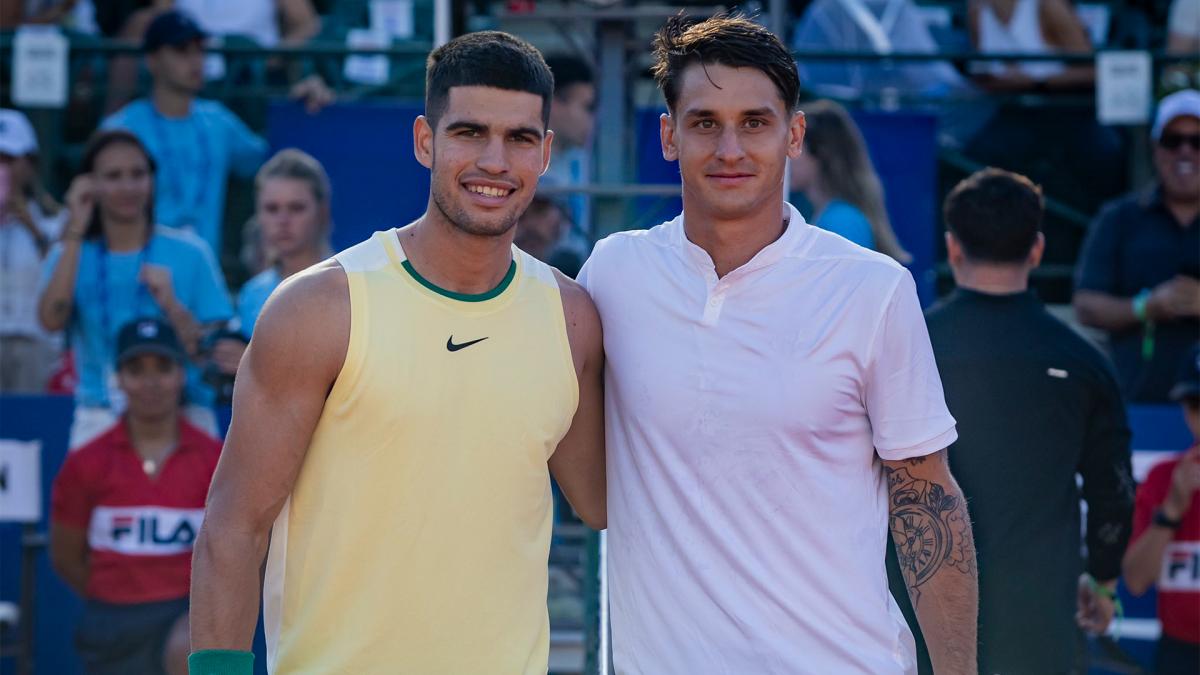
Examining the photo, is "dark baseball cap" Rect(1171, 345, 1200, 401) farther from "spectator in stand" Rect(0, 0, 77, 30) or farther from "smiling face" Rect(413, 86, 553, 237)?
"spectator in stand" Rect(0, 0, 77, 30)

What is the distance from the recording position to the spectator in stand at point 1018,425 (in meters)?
4.63

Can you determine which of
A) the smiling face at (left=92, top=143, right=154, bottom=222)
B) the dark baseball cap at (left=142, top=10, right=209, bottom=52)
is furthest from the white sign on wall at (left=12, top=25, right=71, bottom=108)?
the smiling face at (left=92, top=143, right=154, bottom=222)

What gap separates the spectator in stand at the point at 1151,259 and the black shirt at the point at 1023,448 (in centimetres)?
239

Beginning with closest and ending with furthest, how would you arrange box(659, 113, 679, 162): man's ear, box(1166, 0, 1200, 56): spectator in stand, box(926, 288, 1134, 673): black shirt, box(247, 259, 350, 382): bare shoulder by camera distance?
box(247, 259, 350, 382): bare shoulder → box(659, 113, 679, 162): man's ear → box(926, 288, 1134, 673): black shirt → box(1166, 0, 1200, 56): spectator in stand

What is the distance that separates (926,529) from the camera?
3.41 meters

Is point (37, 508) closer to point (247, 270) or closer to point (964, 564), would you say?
point (247, 270)

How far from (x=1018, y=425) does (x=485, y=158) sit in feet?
6.60

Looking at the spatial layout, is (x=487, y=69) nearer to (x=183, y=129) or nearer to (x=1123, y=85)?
(x=183, y=129)

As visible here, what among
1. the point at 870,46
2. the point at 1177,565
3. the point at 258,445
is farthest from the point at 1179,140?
the point at 258,445

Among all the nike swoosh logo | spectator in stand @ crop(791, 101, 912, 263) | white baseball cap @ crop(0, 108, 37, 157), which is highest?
white baseball cap @ crop(0, 108, 37, 157)

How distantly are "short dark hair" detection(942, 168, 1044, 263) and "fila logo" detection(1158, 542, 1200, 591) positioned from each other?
193cm

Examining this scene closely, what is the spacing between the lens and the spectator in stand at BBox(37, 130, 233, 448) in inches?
274

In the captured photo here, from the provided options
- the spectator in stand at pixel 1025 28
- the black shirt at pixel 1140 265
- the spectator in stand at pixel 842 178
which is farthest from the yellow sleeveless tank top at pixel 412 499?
the spectator in stand at pixel 1025 28

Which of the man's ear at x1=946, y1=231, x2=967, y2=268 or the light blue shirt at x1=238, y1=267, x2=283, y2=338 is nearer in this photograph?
the man's ear at x1=946, y1=231, x2=967, y2=268
